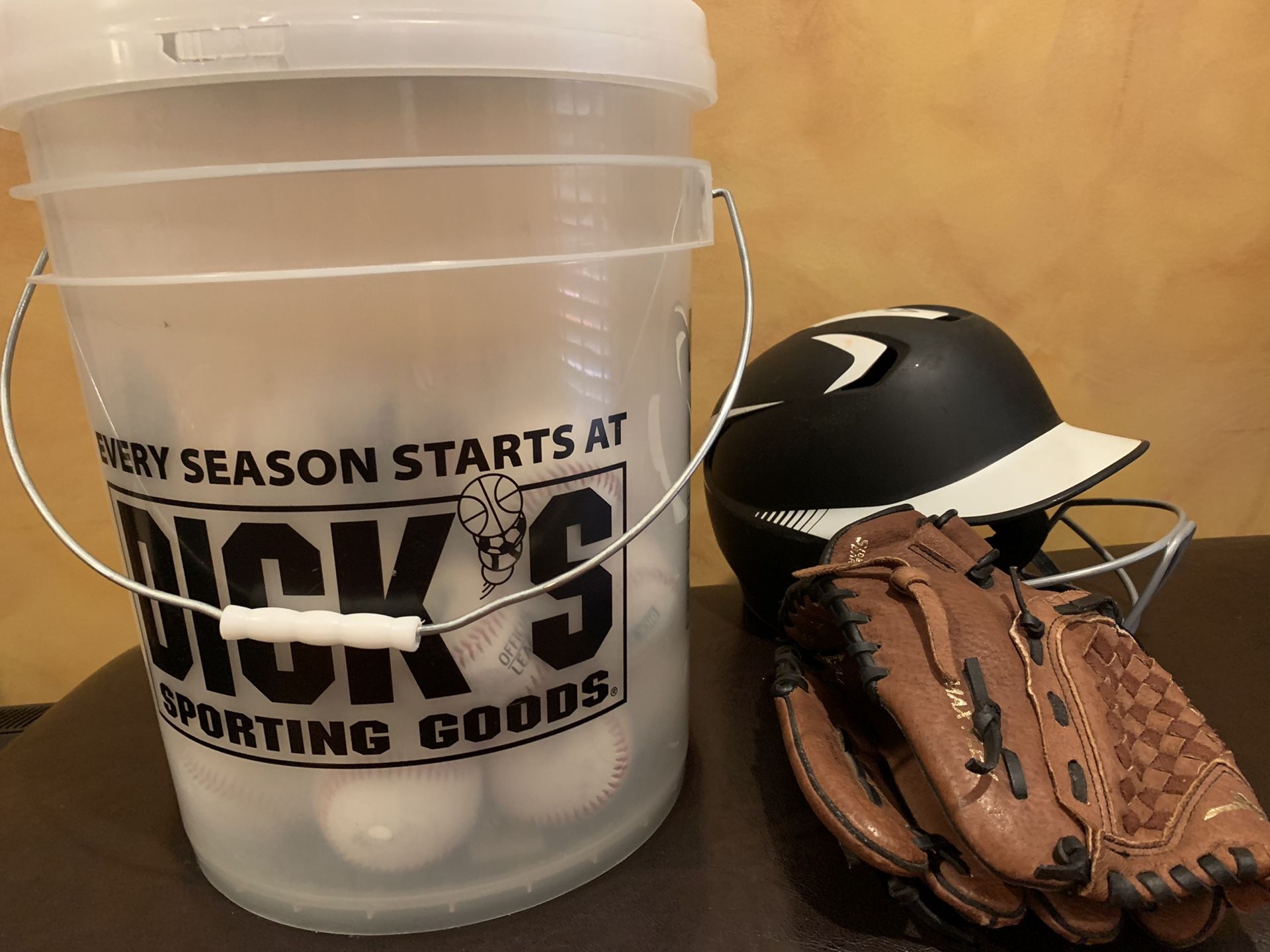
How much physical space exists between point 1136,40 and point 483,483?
77 cm

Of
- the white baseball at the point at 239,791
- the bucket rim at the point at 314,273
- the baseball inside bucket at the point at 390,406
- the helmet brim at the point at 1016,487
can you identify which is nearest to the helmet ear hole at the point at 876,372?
the helmet brim at the point at 1016,487

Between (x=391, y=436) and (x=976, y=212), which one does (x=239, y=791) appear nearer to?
(x=391, y=436)

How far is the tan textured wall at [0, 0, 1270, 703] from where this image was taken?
739 mm

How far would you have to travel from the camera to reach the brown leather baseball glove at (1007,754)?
37cm

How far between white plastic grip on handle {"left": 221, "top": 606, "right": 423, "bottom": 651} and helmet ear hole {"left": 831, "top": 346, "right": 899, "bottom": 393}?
0.38 meters

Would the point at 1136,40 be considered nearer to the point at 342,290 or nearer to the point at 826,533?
the point at 826,533

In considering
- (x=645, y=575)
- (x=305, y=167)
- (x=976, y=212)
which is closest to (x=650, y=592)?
(x=645, y=575)

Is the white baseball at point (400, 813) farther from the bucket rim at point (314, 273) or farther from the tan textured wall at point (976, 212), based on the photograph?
the tan textured wall at point (976, 212)

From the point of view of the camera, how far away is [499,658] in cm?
40

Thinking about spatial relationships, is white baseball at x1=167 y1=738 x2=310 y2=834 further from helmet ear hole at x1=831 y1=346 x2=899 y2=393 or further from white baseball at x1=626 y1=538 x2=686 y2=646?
helmet ear hole at x1=831 y1=346 x2=899 y2=393

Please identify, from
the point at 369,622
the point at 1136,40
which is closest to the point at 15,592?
the point at 369,622

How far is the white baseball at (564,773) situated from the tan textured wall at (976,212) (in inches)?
17.1

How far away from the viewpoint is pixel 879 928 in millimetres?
416

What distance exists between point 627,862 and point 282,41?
0.43 meters
